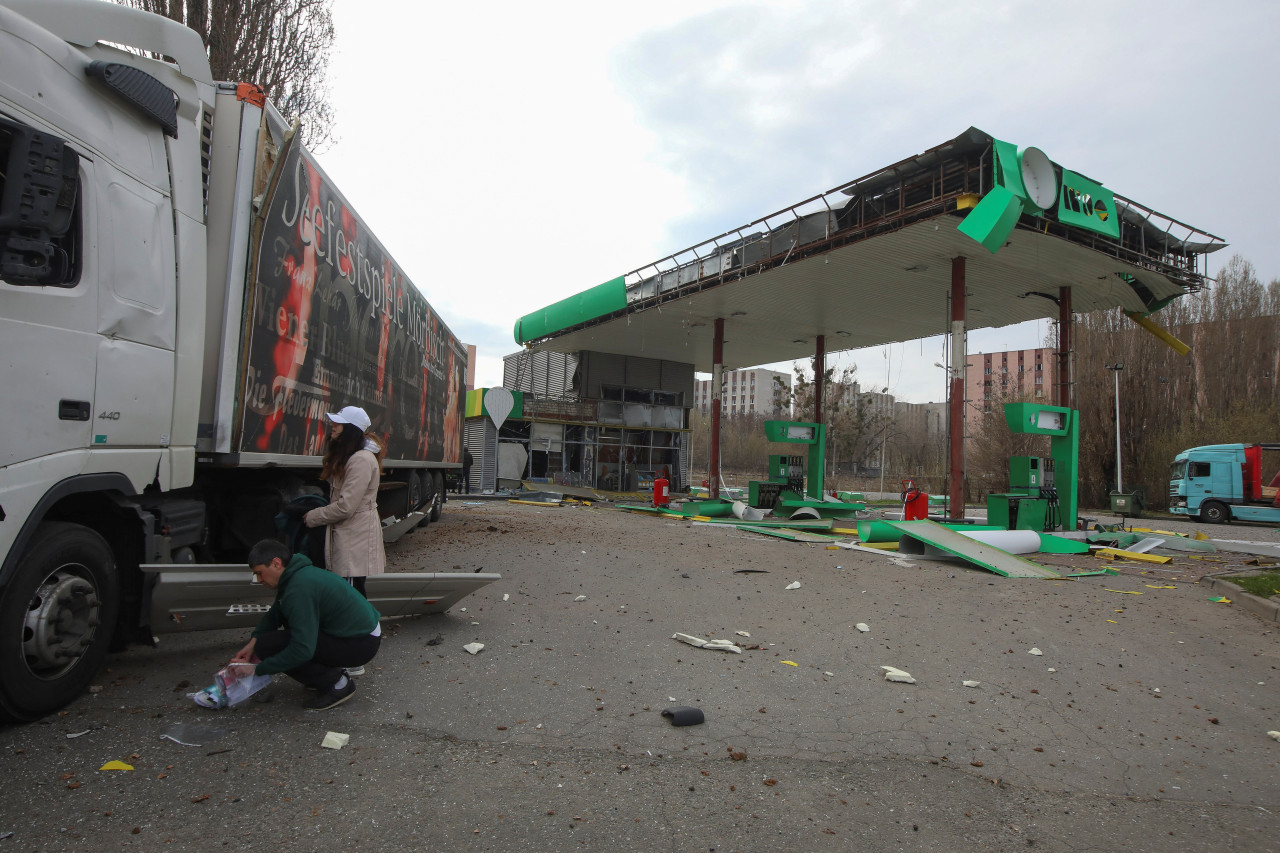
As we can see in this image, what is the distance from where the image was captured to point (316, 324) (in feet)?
18.7

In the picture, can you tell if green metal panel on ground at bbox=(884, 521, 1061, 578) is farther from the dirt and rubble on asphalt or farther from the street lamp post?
the street lamp post

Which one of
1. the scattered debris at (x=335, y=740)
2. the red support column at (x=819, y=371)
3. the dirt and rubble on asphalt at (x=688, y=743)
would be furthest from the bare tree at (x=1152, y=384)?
the scattered debris at (x=335, y=740)

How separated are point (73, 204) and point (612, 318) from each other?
73.6ft

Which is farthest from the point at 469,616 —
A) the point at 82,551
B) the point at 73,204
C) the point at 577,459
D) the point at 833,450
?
the point at 833,450

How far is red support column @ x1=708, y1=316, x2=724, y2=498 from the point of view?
24.8 meters

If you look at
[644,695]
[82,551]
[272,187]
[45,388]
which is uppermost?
[272,187]

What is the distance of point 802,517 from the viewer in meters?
17.1

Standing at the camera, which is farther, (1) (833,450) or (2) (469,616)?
(1) (833,450)

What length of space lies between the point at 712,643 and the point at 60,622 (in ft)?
13.4

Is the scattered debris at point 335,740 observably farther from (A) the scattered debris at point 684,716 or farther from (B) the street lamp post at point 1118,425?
(B) the street lamp post at point 1118,425

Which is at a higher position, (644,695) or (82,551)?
(82,551)

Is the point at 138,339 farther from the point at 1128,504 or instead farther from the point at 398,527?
the point at 1128,504

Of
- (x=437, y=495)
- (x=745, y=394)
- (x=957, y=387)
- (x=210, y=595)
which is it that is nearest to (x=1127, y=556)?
(x=957, y=387)

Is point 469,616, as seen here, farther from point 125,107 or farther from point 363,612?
point 125,107
